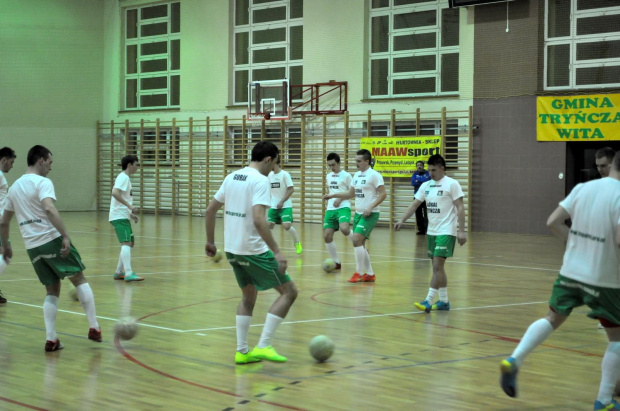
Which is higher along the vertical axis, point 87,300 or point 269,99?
point 269,99

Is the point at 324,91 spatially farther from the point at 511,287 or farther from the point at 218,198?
the point at 218,198

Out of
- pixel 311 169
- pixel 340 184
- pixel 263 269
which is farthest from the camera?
pixel 311 169

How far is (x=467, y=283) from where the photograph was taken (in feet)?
41.2

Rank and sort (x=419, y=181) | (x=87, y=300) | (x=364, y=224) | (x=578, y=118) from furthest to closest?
(x=419, y=181) → (x=578, y=118) → (x=364, y=224) → (x=87, y=300)

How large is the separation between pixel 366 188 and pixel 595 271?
305 inches

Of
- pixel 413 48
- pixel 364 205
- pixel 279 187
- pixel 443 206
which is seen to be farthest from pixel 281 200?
pixel 413 48

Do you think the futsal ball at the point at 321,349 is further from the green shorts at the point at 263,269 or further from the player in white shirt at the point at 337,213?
the player in white shirt at the point at 337,213

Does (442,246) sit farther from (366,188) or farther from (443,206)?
(366,188)

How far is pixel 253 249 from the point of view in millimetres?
6668

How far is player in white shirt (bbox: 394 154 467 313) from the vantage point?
9.67m

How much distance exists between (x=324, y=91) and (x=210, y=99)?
5204 mm

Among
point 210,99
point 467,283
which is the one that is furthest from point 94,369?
point 210,99

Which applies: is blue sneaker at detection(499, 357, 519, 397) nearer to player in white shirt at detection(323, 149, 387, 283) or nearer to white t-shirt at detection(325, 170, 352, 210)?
player in white shirt at detection(323, 149, 387, 283)

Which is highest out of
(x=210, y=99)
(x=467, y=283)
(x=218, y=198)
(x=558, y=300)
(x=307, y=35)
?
(x=307, y=35)
